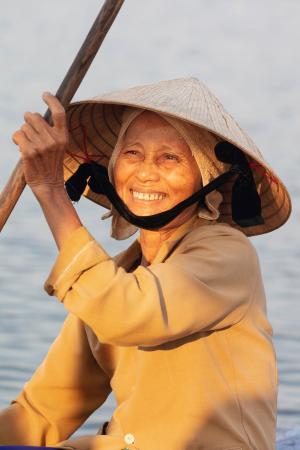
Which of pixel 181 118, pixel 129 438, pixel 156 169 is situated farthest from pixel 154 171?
pixel 129 438

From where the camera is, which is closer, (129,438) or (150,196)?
(129,438)

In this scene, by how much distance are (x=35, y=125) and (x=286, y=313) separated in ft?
18.3

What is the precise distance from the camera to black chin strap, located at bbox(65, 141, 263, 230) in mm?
3934

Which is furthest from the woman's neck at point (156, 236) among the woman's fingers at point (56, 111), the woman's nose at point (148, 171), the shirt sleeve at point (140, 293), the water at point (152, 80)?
the water at point (152, 80)

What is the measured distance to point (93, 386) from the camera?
4254 mm

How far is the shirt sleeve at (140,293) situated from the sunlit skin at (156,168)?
24 cm

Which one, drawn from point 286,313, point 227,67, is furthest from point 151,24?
point 286,313

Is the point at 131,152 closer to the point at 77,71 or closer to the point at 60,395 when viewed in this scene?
the point at 77,71

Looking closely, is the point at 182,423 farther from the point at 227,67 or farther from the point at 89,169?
the point at 227,67

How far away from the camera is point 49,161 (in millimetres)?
A: 3604

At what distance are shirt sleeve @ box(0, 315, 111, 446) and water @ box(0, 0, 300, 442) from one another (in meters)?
2.63

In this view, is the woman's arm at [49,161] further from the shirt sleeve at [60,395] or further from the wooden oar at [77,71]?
the shirt sleeve at [60,395]

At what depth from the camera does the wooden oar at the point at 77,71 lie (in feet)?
11.8

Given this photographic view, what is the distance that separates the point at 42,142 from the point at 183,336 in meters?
0.53
